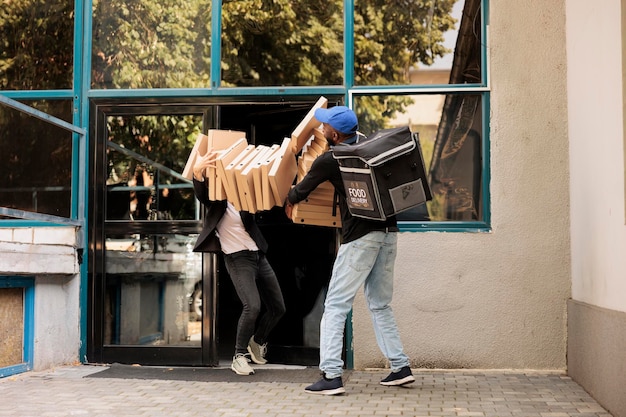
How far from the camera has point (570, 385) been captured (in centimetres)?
671

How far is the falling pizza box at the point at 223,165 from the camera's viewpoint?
688cm

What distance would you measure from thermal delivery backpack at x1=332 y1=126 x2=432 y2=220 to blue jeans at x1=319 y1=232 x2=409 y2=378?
0.32 metres

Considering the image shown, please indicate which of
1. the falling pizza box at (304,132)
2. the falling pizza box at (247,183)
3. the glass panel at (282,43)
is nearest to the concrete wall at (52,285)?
the falling pizza box at (247,183)

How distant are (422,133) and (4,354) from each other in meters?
4.03

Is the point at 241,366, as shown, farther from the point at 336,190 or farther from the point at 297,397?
the point at 336,190

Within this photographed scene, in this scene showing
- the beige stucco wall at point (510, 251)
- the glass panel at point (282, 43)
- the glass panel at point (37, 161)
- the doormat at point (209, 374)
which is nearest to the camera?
the doormat at point (209, 374)

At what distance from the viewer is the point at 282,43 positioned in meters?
7.86

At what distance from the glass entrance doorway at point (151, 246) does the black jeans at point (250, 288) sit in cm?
50

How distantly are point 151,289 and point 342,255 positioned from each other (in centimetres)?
235

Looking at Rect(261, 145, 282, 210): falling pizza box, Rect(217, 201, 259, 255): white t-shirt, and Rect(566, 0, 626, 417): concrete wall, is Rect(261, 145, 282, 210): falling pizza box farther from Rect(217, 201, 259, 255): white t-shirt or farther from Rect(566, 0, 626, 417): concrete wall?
Rect(566, 0, 626, 417): concrete wall

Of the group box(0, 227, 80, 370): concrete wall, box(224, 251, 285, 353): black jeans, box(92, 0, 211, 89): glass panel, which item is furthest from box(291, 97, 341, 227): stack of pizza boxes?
box(0, 227, 80, 370): concrete wall

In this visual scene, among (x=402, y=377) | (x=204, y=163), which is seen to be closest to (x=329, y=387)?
(x=402, y=377)

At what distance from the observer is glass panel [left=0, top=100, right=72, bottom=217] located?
7.50 meters

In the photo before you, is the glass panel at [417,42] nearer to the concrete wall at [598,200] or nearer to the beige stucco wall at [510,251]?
the beige stucco wall at [510,251]
